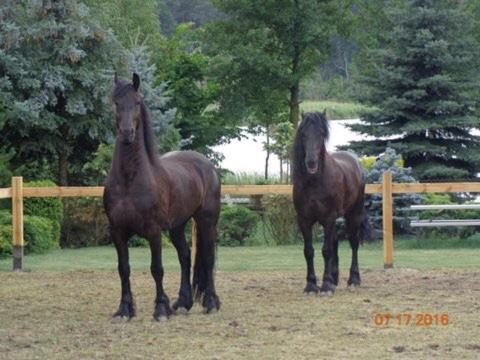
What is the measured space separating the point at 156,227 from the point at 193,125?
17372 millimetres

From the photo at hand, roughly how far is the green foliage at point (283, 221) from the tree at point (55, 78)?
3.99 metres

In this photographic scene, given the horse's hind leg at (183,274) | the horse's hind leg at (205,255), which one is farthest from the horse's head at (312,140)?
the horse's hind leg at (183,274)

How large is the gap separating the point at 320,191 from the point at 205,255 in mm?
1865

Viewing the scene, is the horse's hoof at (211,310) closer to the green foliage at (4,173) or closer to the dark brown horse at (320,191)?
the dark brown horse at (320,191)

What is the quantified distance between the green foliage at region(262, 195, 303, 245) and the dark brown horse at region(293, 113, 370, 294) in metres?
6.07

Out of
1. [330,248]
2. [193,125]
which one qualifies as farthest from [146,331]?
[193,125]

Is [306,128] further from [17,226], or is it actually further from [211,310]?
[17,226]

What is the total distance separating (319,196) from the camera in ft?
36.1

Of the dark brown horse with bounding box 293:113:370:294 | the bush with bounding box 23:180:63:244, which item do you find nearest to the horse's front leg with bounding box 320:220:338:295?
the dark brown horse with bounding box 293:113:370:294

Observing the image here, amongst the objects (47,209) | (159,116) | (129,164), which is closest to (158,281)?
(129,164)

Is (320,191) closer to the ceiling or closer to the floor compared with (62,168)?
closer to the floor

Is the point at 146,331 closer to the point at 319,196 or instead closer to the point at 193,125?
the point at 319,196

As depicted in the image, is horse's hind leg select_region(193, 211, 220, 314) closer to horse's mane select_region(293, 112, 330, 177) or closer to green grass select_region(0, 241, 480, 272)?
horse's mane select_region(293, 112, 330, 177)

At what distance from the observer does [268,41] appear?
27625 mm
